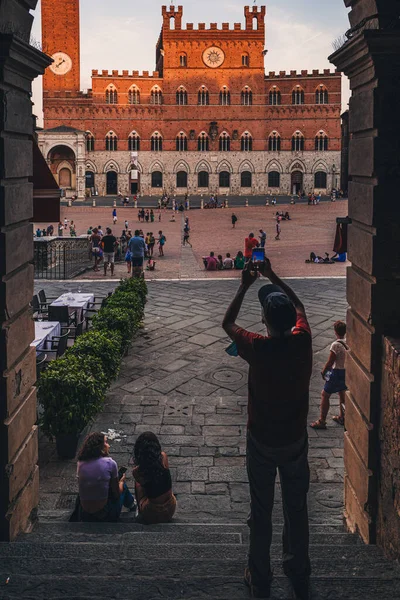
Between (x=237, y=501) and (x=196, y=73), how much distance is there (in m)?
56.8

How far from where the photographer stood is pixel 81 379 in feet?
19.3

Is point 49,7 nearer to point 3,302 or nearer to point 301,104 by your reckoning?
point 301,104

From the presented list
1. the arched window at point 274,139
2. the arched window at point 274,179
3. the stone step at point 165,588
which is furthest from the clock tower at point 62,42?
the stone step at point 165,588

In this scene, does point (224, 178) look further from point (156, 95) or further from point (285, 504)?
point (285, 504)

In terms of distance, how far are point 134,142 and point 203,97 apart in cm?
777

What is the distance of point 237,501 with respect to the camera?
196 inches

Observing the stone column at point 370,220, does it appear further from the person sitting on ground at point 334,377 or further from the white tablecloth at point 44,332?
the white tablecloth at point 44,332

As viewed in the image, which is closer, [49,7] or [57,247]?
[57,247]

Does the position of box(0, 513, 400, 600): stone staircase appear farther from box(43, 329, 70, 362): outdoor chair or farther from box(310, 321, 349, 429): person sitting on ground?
box(43, 329, 70, 362): outdoor chair

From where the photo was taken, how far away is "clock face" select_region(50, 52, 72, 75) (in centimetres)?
5594

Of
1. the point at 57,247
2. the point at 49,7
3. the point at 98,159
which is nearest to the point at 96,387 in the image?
the point at 57,247

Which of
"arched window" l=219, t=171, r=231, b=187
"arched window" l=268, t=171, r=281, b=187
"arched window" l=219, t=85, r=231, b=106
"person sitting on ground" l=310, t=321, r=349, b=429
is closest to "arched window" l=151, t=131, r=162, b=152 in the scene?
"arched window" l=219, t=171, r=231, b=187

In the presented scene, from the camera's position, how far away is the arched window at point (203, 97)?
5731 cm

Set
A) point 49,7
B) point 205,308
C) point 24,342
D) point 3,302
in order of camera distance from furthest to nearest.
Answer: point 49,7, point 205,308, point 24,342, point 3,302
